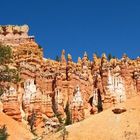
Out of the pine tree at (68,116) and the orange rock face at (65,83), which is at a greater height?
the orange rock face at (65,83)

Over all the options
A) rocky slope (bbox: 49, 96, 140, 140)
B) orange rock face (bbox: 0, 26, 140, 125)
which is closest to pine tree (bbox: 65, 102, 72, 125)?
orange rock face (bbox: 0, 26, 140, 125)

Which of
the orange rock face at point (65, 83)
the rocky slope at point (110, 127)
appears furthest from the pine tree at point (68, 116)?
the rocky slope at point (110, 127)

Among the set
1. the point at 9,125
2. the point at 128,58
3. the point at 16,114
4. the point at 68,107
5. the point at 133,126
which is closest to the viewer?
the point at 133,126

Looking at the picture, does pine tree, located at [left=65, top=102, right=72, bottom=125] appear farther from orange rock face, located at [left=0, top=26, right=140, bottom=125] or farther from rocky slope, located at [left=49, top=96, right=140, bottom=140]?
rocky slope, located at [left=49, top=96, right=140, bottom=140]

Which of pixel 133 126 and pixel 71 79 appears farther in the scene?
pixel 71 79

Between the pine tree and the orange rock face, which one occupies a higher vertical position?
the orange rock face

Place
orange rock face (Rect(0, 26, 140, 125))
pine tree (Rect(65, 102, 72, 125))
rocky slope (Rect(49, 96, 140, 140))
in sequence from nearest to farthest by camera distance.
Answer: rocky slope (Rect(49, 96, 140, 140))
pine tree (Rect(65, 102, 72, 125))
orange rock face (Rect(0, 26, 140, 125))

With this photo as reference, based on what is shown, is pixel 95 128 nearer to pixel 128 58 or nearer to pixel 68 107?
pixel 68 107

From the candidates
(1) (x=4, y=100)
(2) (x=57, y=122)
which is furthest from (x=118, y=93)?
(1) (x=4, y=100)

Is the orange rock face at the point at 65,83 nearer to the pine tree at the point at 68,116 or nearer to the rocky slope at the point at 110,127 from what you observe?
the pine tree at the point at 68,116

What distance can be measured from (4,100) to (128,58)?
4071 centimetres

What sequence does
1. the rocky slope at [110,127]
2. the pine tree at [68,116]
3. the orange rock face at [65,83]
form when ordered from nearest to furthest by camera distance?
the rocky slope at [110,127] → the pine tree at [68,116] → the orange rock face at [65,83]

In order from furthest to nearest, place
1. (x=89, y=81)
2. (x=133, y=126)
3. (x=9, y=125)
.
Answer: (x=89, y=81) → (x=9, y=125) → (x=133, y=126)

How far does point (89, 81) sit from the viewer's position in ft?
420
